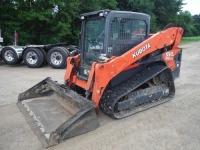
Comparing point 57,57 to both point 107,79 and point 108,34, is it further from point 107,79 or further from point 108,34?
point 107,79

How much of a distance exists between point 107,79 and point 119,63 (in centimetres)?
38

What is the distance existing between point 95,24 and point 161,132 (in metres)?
2.50

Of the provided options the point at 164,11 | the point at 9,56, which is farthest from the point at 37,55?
the point at 164,11

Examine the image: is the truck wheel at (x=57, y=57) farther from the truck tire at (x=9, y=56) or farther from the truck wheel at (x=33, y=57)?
the truck tire at (x=9, y=56)

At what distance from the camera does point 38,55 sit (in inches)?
415

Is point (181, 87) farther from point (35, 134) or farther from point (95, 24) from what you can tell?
point (35, 134)

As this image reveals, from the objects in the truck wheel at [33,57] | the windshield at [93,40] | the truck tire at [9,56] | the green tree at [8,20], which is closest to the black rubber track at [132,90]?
the windshield at [93,40]

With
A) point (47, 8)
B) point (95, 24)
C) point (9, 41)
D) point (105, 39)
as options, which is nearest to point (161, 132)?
point (105, 39)

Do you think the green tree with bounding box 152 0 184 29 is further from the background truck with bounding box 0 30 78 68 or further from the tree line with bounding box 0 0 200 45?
the background truck with bounding box 0 30 78 68

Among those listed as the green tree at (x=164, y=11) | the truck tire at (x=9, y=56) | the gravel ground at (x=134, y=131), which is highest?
the green tree at (x=164, y=11)

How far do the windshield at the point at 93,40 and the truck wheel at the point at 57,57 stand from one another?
4788 millimetres

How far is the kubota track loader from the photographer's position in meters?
4.34

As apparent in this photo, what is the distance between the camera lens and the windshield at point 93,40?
497 centimetres

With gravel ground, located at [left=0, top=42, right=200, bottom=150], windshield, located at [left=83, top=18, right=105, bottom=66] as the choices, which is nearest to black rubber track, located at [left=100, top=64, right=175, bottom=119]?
gravel ground, located at [left=0, top=42, right=200, bottom=150]
